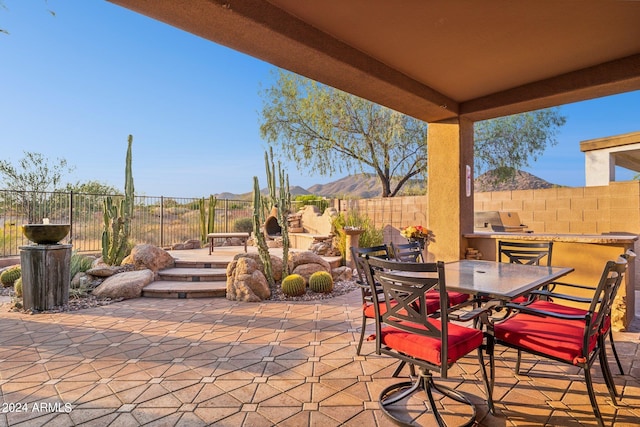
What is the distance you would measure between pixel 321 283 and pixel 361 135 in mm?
7148

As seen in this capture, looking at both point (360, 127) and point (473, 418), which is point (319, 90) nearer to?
point (360, 127)

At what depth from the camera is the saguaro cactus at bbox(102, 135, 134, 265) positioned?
5980mm

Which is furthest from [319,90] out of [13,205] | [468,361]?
[468,361]

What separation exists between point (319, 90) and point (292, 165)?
8.68 feet

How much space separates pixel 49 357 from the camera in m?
2.84

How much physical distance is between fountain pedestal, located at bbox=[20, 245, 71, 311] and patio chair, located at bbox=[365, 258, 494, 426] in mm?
4321

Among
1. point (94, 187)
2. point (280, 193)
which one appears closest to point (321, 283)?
point (280, 193)

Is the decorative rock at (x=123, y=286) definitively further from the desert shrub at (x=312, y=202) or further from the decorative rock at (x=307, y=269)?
the desert shrub at (x=312, y=202)

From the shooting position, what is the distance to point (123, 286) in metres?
5.01

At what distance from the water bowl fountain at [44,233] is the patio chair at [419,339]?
4.38 meters

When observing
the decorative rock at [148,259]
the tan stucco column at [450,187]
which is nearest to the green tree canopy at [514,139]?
the tan stucco column at [450,187]

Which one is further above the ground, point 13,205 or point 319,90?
point 319,90

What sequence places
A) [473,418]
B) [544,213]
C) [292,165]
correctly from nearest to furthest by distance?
[473,418] → [544,213] → [292,165]

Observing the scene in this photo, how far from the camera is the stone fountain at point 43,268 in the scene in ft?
13.8
